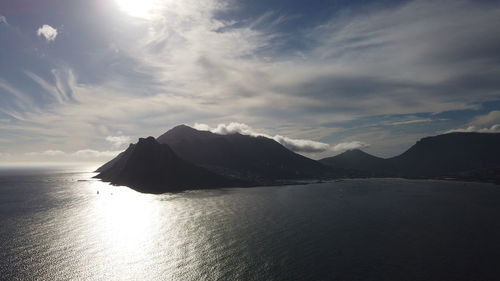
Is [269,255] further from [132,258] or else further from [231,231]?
[132,258]

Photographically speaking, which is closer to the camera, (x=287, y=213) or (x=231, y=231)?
(x=231, y=231)

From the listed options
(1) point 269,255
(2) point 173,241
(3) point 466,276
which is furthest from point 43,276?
(3) point 466,276

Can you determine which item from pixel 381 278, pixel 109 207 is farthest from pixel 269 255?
pixel 109 207

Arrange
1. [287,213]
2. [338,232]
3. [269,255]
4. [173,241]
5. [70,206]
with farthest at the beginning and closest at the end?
1. [70,206]
2. [287,213]
3. [338,232]
4. [173,241]
5. [269,255]

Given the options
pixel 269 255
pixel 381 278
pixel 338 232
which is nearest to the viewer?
pixel 381 278

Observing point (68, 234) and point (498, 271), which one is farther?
point (68, 234)

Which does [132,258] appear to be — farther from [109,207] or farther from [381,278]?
[109,207]
